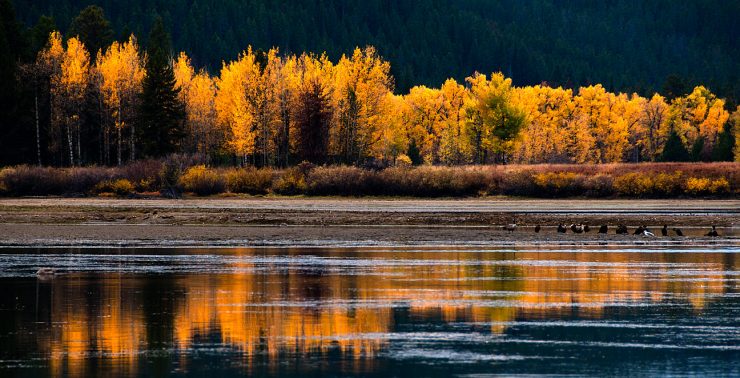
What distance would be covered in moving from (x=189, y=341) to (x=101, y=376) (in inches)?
117

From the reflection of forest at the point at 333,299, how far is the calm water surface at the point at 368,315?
6cm

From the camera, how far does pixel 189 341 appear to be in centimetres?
1700

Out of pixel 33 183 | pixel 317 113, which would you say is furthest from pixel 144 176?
pixel 317 113

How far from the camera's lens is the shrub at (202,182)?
215ft

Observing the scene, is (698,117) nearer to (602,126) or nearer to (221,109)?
(602,126)

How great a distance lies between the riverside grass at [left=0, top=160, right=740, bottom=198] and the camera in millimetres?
66062

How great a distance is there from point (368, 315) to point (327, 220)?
27.9 meters

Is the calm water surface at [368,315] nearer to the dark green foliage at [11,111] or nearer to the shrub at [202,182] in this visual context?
the shrub at [202,182]

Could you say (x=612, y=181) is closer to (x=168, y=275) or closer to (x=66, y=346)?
(x=168, y=275)

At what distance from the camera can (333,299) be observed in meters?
22.1

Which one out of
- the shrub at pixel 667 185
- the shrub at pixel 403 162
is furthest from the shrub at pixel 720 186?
the shrub at pixel 403 162

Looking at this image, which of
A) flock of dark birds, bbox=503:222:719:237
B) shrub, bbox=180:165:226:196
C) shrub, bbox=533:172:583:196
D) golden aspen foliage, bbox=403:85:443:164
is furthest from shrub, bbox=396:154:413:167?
flock of dark birds, bbox=503:222:719:237

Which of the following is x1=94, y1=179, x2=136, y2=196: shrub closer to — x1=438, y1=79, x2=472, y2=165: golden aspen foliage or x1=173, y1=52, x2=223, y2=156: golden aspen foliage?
x1=173, y1=52, x2=223, y2=156: golden aspen foliage

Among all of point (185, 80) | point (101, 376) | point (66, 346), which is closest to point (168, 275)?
point (66, 346)
